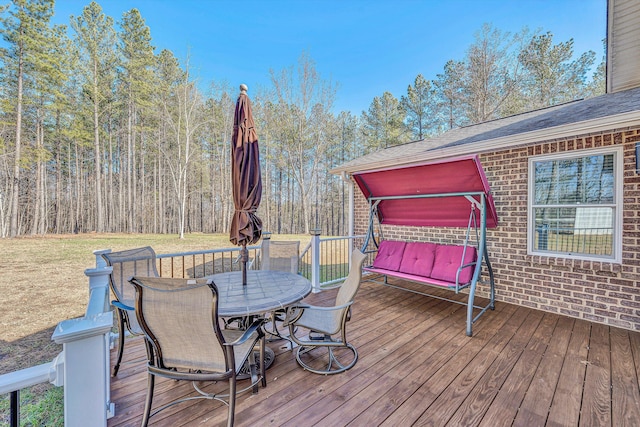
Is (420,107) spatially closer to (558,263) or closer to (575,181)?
(575,181)

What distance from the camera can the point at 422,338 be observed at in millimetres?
3127

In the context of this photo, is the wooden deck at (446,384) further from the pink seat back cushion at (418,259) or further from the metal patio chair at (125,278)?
the pink seat back cushion at (418,259)

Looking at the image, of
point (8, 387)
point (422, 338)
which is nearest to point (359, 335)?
point (422, 338)

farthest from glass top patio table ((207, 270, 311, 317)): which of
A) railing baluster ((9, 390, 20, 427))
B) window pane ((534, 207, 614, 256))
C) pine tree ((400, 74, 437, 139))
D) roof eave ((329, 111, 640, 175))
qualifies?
pine tree ((400, 74, 437, 139))

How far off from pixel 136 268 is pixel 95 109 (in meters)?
16.2

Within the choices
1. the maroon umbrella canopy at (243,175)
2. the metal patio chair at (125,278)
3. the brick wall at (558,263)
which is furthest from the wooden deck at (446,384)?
the maroon umbrella canopy at (243,175)

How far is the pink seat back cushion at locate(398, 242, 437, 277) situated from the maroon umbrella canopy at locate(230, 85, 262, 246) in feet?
8.99

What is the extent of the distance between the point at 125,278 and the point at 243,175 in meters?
Result: 1.72

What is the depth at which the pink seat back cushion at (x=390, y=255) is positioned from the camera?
448 centimetres

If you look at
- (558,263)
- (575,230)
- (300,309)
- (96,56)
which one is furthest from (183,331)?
(96,56)

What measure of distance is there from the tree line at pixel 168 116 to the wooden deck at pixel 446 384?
12729 millimetres

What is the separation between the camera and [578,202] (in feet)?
12.3

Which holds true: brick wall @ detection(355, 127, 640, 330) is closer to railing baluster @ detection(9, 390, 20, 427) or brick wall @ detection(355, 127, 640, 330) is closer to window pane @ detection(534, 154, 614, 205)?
window pane @ detection(534, 154, 614, 205)

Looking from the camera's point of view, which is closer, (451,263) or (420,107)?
(451,263)
